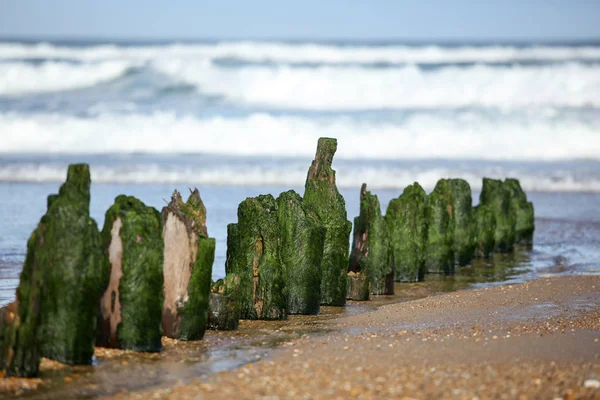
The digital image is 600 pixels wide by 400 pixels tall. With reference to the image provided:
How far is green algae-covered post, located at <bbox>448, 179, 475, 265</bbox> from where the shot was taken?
13523 millimetres

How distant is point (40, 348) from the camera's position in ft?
20.9

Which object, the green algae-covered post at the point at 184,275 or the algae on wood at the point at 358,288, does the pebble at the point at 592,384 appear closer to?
the green algae-covered post at the point at 184,275

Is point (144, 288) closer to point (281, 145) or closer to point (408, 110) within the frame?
point (281, 145)

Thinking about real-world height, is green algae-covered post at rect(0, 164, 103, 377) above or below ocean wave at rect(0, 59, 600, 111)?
below

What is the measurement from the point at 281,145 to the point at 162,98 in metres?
10.8

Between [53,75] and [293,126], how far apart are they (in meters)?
16.2

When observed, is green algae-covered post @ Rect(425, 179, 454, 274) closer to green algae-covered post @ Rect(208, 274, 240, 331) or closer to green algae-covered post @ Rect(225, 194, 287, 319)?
green algae-covered post @ Rect(225, 194, 287, 319)

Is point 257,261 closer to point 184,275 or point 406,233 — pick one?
point 184,275

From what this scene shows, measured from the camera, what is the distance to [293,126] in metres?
33.7

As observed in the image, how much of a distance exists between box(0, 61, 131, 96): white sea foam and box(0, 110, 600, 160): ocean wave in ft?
30.2

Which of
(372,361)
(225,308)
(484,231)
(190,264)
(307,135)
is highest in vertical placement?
(307,135)


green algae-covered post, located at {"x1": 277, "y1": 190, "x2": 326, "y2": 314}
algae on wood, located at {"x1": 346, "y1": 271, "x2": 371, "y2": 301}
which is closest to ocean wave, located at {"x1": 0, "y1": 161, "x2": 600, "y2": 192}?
algae on wood, located at {"x1": 346, "y1": 271, "x2": 371, "y2": 301}

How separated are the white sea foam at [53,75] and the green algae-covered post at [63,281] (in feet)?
119

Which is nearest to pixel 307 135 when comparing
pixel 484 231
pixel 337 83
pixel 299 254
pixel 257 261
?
pixel 337 83
